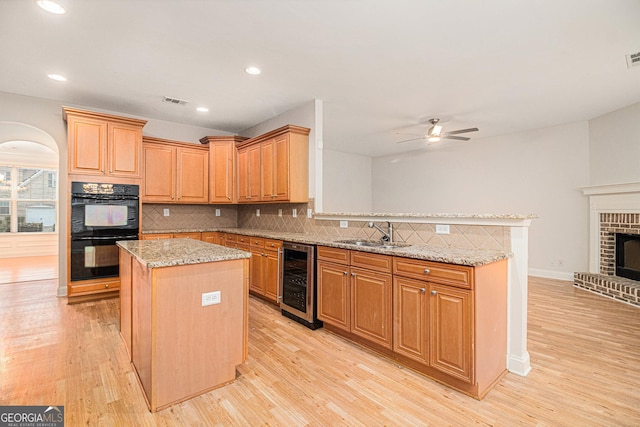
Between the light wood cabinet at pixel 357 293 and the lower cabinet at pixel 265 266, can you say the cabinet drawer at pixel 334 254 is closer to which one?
the light wood cabinet at pixel 357 293

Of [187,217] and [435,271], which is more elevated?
[187,217]

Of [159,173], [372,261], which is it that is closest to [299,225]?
[372,261]

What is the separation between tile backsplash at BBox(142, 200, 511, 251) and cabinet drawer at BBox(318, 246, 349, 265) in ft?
1.86

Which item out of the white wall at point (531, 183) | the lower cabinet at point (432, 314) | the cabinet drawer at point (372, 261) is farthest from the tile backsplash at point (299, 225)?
the white wall at point (531, 183)

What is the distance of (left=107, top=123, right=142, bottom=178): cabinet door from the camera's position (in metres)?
4.23

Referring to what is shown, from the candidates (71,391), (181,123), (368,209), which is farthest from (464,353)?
(368,209)

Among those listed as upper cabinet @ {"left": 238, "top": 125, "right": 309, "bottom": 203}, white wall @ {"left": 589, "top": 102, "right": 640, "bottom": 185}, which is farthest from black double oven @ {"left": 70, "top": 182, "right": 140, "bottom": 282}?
white wall @ {"left": 589, "top": 102, "right": 640, "bottom": 185}

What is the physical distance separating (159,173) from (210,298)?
3.66m

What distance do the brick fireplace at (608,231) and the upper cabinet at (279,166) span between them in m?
4.65

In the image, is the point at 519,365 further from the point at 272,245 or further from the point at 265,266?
the point at 265,266

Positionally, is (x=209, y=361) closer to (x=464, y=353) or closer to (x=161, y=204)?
(x=464, y=353)

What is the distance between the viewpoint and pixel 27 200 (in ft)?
25.2

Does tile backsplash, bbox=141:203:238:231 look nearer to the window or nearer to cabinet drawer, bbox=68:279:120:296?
cabinet drawer, bbox=68:279:120:296

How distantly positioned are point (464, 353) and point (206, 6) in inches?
123
